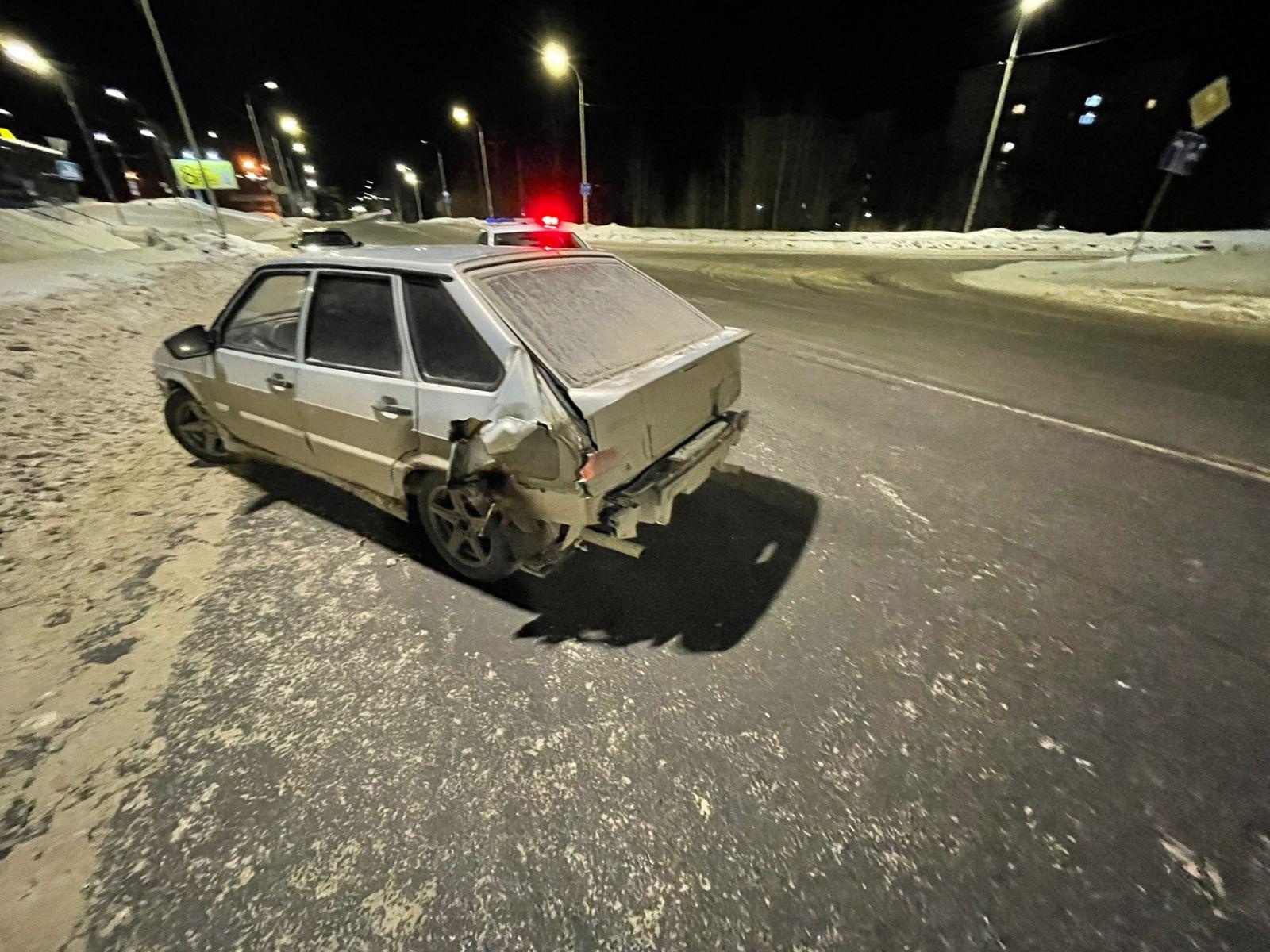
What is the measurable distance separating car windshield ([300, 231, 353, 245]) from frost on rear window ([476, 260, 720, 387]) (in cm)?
2214

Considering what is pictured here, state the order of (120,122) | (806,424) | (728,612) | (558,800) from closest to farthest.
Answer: (558,800), (728,612), (806,424), (120,122)

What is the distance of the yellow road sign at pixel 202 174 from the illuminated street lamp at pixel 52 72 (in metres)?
5.42

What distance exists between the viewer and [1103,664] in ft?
7.92

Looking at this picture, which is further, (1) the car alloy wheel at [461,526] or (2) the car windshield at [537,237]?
(2) the car windshield at [537,237]

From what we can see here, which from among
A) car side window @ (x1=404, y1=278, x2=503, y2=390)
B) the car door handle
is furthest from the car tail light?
the car door handle

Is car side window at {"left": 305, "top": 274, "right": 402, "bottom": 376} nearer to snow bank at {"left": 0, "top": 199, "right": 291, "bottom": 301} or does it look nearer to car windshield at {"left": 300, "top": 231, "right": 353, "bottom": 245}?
snow bank at {"left": 0, "top": 199, "right": 291, "bottom": 301}

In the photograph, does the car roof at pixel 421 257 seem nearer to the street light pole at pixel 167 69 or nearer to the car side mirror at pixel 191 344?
the car side mirror at pixel 191 344

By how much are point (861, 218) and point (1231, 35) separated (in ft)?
50.6

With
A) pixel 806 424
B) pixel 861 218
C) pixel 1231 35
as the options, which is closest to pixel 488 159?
pixel 861 218

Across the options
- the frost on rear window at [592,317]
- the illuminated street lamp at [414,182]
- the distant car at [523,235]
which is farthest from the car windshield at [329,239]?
the illuminated street lamp at [414,182]

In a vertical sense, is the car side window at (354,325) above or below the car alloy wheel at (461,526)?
above

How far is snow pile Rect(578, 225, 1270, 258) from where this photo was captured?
17750mm

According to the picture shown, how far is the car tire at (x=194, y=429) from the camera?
4086mm

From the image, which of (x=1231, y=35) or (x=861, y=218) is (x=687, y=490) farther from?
(x=861, y=218)
